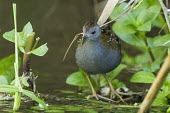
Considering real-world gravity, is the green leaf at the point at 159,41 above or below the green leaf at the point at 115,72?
above

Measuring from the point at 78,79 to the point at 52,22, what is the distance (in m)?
2.68

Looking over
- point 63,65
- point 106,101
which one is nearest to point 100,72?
point 106,101

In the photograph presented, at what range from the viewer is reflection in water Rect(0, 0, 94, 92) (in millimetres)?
5465

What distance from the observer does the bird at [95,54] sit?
12.8ft

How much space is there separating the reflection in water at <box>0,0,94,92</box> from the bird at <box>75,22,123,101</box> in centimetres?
119

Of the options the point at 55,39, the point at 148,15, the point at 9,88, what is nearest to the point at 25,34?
the point at 9,88

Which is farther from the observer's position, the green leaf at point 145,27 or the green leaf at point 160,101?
the green leaf at point 145,27

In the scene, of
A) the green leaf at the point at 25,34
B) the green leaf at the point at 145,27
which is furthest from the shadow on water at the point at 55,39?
the green leaf at the point at 145,27

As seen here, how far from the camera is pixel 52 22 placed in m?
6.59

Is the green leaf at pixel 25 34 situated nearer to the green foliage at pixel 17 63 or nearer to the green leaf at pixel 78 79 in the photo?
the green foliage at pixel 17 63

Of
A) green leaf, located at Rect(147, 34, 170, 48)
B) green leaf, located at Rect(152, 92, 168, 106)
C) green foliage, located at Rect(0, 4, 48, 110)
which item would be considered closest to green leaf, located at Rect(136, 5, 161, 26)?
green leaf, located at Rect(147, 34, 170, 48)

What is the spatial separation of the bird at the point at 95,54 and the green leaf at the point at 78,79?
35 mm

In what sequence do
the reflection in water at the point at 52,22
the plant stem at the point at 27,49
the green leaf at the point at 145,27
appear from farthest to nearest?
the reflection in water at the point at 52,22 < the green leaf at the point at 145,27 < the plant stem at the point at 27,49

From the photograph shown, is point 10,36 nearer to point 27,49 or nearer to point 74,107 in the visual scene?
point 27,49
